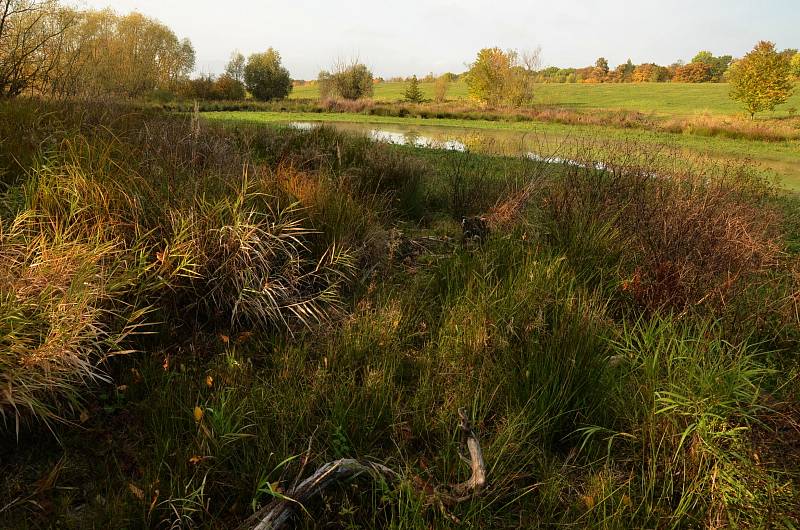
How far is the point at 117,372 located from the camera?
7.76 ft

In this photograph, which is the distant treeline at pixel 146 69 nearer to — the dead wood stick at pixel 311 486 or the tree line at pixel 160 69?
the tree line at pixel 160 69

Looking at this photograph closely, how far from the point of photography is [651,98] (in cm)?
5509

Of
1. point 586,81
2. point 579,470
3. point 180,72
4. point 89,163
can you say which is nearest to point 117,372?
point 89,163

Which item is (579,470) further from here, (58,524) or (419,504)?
(58,524)

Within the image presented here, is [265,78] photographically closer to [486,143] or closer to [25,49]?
[486,143]

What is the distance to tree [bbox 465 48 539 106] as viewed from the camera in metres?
44.3

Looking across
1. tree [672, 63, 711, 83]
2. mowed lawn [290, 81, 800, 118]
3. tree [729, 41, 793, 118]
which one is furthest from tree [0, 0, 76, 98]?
tree [672, 63, 711, 83]

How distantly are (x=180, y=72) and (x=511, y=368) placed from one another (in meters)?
51.3

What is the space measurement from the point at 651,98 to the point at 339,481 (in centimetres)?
6454

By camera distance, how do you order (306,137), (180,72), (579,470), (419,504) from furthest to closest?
(180,72)
(306,137)
(579,470)
(419,504)

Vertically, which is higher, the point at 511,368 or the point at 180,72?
the point at 180,72

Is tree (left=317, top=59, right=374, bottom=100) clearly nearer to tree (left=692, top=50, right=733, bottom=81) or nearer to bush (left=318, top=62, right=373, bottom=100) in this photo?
bush (left=318, top=62, right=373, bottom=100)

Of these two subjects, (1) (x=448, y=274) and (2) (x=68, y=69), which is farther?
(2) (x=68, y=69)

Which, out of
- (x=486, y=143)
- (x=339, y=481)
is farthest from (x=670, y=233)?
(x=486, y=143)
